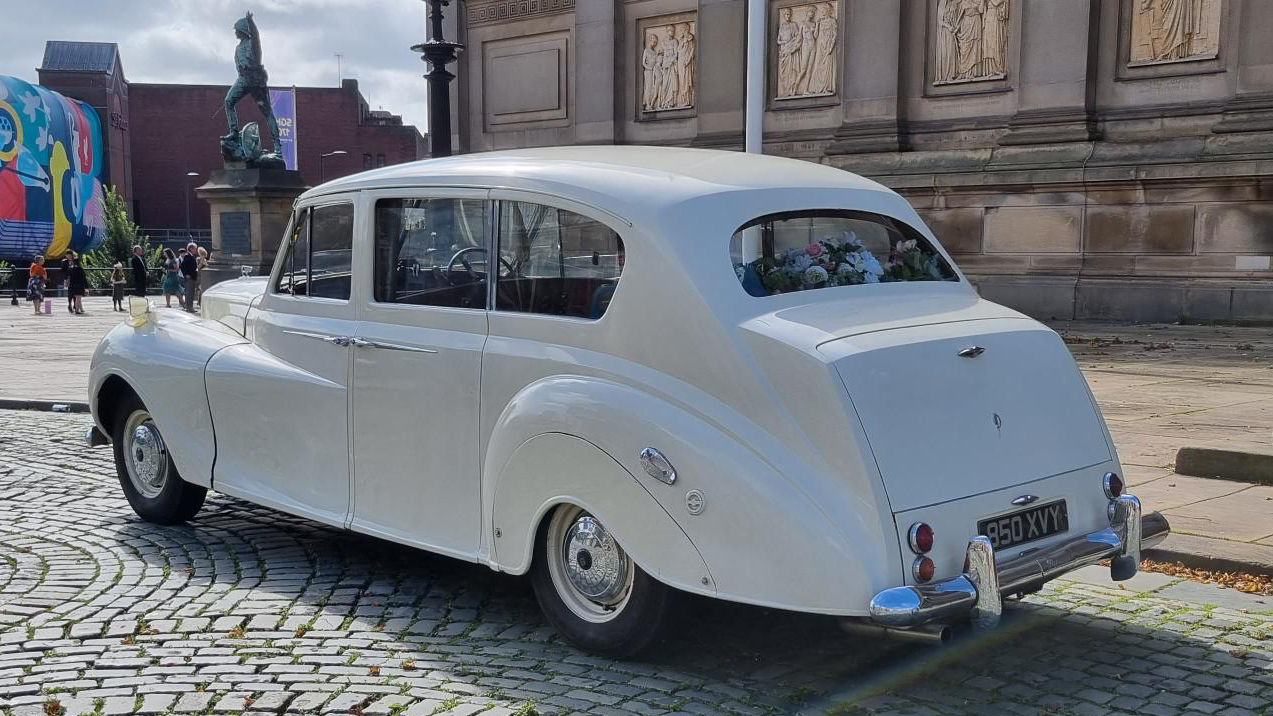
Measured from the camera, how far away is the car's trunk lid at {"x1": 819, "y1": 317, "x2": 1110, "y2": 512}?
408cm

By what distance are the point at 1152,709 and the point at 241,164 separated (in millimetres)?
24781

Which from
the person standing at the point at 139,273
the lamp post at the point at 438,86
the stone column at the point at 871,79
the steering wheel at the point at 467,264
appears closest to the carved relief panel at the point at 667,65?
the stone column at the point at 871,79

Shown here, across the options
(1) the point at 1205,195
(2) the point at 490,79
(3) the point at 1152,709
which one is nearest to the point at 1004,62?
(1) the point at 1205,195

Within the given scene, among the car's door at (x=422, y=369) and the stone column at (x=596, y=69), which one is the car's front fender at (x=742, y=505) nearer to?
the car's door at (x=422, y=369)

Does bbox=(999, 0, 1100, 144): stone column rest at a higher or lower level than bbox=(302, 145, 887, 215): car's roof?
higher

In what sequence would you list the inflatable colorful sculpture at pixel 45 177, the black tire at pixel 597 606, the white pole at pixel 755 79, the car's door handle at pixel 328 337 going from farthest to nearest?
the inflatable colorful sculpture at pixel 45 177
the white pole at pixel 755 79
the car's door handle at pixel 328 337
the black tire at pixel 597 606

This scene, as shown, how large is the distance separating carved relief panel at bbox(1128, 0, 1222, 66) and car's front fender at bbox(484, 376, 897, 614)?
16241 mm

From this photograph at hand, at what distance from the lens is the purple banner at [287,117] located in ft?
256

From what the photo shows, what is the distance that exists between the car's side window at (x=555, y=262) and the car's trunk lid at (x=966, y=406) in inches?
39.3

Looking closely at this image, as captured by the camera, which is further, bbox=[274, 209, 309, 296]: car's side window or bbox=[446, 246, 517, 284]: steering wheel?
bbox=[274, 209, 309, 296]: car's side window

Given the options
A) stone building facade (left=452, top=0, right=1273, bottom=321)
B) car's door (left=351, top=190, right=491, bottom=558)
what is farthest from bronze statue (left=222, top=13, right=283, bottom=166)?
car's door (left=351, top=190, right=491, bottom=558)

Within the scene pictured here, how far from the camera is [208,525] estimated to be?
6.95 meters

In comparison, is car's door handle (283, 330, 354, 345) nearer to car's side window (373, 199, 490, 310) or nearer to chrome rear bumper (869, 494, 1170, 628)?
car's side window (373, 199, 490, 310)

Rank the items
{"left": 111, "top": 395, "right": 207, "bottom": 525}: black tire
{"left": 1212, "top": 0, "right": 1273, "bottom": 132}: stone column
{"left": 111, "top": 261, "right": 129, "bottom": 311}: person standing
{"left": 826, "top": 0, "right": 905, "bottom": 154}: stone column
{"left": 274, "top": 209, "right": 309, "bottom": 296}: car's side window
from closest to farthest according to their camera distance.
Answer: {"left": 274, "top": 209, "right": 309, "bottom": 296}: car's side window
{"left": 111, "top": 395, "right": 207, "bottom": 525}: black tire
{"left": 1212, "top": 0, "right": 1273, "bottom": 132}: stone column
{"left": 826, "top": 0, "right": 905, "bottom": 154}: stone column
{"left": 111, "top": 261, "right": 129, "bottom": 311}: person standing
